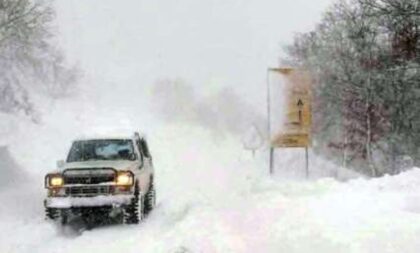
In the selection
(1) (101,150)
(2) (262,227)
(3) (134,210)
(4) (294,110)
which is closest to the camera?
(2) (262,227)

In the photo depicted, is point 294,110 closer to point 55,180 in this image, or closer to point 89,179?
point 89,179

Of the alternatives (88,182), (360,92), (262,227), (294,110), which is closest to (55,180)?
(88,182)

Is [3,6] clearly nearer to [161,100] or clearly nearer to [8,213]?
[8,213]

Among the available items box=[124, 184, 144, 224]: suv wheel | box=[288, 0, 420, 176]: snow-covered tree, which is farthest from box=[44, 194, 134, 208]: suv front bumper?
box=[288, 0, 420, 176]: snow-covered tree

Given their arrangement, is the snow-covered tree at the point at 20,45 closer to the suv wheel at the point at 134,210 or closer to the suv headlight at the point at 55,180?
the suv headlight at the point at 55,180

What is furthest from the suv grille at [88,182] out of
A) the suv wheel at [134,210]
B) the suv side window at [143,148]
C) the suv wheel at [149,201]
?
the suv side window at [143,148]

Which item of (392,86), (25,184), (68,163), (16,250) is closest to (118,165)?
(68,163)

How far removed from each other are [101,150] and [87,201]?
216 centimetres

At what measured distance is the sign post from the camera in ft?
99.4

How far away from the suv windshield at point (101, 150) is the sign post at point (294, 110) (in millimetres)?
12477

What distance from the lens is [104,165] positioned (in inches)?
656

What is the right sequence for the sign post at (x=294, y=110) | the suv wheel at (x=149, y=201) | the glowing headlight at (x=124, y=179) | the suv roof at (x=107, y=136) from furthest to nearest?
1. the sign post at (x=294, y=110)
2. the suv wheel at (x=149, y=201)
3. the suv roof at (x=107, y=136)
4. the glowing headlight at (x=124, y=179)

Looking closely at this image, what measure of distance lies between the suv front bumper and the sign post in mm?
14416

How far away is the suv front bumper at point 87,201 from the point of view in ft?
53.1
